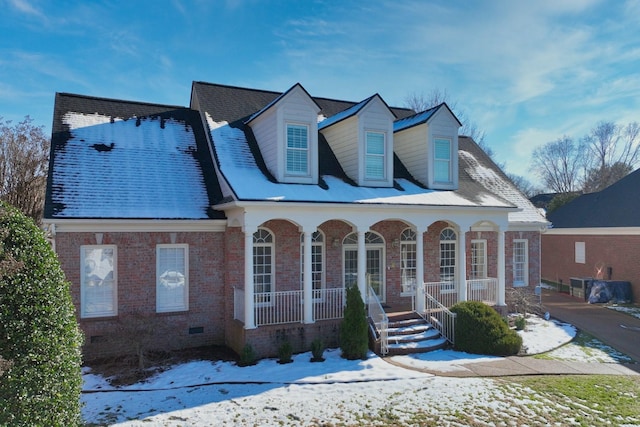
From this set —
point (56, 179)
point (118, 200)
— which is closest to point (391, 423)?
point (118, 200)

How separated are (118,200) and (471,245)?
1295cm

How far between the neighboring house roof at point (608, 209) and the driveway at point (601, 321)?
4713mm

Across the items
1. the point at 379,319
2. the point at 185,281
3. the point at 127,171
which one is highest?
the point at 127,171

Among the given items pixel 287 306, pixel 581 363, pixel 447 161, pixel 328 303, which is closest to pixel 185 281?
pixel 287 306

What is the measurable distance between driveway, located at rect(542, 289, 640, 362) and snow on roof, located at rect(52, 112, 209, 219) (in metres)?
14.1

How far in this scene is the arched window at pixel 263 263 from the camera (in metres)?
13.2

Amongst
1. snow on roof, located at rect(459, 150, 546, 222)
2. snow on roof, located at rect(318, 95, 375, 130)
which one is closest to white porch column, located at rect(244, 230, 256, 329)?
snow on roof, located at rect(318, 95, 375, 130)

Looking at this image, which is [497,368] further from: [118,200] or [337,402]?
[118,200]

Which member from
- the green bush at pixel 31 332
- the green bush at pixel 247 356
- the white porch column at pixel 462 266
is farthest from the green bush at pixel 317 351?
the green bush at pixel 31 332

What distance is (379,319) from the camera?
12.6 metres

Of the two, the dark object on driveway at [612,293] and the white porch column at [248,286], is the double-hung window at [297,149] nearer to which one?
the white porch column at [248,286]

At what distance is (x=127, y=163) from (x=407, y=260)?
32.8 feet

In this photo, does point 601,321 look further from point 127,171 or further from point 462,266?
point 127,171

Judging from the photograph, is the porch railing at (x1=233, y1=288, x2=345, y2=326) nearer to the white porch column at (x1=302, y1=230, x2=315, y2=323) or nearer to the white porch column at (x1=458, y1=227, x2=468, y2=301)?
the white porch column at (x1=302, y1=230, x2=315, y2=323)
